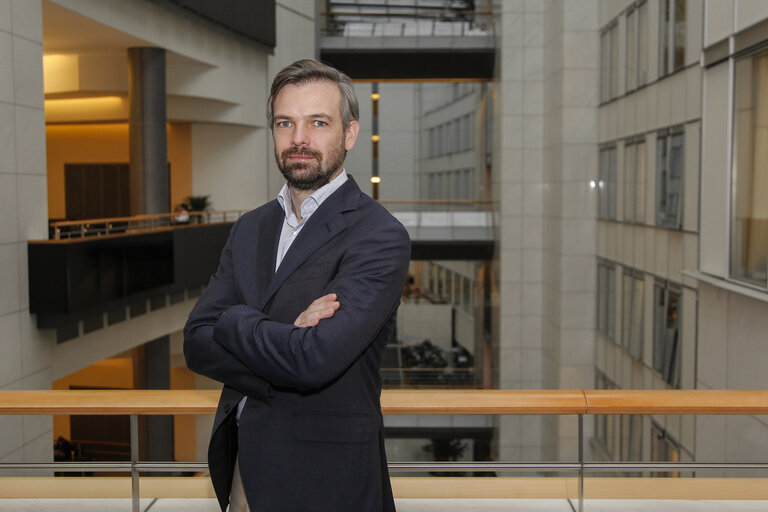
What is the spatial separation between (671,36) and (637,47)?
7.70 feet

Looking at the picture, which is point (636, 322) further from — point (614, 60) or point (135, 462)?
point (135, 462)

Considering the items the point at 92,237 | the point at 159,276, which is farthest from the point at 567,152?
the point at 92,237

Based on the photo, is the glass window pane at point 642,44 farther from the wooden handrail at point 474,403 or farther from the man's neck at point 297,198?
the man's neck at point 297,198

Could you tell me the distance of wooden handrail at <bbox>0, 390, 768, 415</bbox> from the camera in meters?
3.95

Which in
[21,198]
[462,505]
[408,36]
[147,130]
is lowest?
[462,505]

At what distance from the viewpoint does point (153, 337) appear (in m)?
18.4

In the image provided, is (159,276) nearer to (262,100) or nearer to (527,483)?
(262,100)

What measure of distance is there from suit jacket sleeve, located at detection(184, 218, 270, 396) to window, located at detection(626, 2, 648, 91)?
1677cm

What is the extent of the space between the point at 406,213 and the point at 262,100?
6.20 metres

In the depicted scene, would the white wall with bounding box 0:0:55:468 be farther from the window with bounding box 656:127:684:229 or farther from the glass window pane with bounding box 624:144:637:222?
the glass window pane with bounding box 624:144:637:222

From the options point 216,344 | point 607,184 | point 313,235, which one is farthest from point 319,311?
point 607,184

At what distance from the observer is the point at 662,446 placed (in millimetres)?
15898

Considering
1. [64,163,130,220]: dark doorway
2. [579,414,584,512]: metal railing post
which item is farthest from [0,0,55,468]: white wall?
[64,163,130,220]: dark doorway

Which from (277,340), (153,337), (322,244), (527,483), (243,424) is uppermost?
(322,244)
